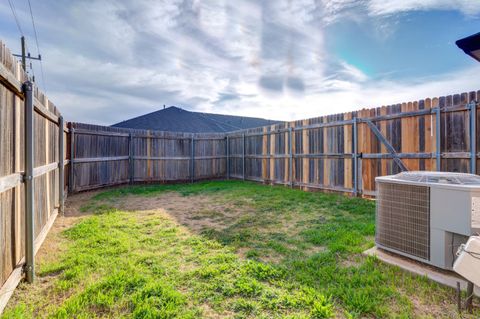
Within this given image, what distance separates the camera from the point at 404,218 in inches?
90.0

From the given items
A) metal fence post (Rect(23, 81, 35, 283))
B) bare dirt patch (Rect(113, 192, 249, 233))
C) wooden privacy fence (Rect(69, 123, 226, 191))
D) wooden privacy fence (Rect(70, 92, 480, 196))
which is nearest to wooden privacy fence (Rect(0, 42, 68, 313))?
metal fence post (Rect(23, 81, 35, 283))

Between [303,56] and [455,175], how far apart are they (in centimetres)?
531

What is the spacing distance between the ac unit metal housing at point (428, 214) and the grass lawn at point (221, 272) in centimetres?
28

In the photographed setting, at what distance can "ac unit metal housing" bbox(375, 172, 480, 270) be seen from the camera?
74.5 inches

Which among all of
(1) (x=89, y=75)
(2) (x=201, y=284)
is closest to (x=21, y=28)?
(1) (x=89, y=75)

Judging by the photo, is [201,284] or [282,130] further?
[282,130]

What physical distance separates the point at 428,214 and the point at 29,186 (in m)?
3.71

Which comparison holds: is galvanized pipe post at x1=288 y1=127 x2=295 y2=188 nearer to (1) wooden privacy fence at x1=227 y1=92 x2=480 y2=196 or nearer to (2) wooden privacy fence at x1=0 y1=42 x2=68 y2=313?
(1) wooden privacy fence at x1=227 y1=92 x2=480 y2=196

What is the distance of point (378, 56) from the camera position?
548cm

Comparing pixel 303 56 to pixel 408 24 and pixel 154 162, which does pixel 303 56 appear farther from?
pixel 154 162

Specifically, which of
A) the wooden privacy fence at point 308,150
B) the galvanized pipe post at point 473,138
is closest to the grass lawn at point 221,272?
the wooden privacy fence at point 308,150

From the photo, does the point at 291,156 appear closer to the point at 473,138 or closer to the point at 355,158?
the point at 355,158

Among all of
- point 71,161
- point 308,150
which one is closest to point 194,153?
point 71,161

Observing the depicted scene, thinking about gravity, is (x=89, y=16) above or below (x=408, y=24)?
above
